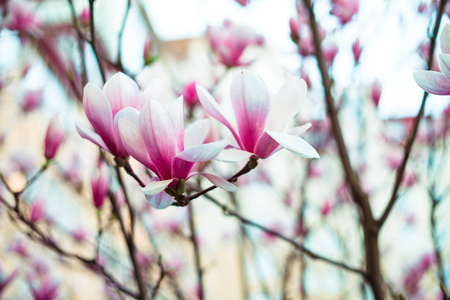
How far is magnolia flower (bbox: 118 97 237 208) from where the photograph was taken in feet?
0.96

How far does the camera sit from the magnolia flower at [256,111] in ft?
1.04

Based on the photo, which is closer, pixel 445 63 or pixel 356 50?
pixel 445 63

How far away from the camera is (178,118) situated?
32 centimetres

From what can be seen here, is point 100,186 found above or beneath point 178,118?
beneath

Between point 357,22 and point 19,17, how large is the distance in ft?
3.01

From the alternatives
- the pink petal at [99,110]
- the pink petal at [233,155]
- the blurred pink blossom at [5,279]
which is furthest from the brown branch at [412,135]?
the blurred pink blossom at [5,279]

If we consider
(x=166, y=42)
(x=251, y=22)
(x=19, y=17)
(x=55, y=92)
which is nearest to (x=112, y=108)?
(x=251, y=22)

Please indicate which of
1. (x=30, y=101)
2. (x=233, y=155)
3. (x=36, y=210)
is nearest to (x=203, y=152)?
(x=233, y=155)

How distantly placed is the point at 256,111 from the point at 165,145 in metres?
0.09

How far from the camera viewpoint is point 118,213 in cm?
53

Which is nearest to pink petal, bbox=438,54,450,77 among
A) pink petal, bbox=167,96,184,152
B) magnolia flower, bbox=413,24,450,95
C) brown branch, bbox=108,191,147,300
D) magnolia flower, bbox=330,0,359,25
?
magnolia flower, bbox=413,24,450,95

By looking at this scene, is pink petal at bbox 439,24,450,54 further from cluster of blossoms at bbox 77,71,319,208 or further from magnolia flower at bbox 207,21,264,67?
magnolia flower at bbox 207,21,264,67

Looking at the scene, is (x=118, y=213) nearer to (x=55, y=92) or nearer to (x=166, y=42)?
(x=55, y=92)

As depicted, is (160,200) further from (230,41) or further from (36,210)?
(230,41)
